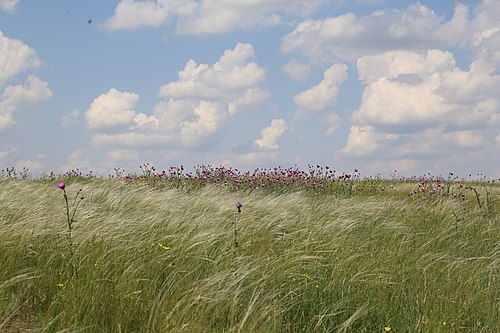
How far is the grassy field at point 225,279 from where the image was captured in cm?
324

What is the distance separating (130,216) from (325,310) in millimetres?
3325

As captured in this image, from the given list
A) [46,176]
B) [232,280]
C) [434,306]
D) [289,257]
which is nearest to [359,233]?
[289,257]

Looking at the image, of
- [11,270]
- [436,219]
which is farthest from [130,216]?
[436,219]

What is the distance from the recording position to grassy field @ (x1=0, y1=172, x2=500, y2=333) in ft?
10.6

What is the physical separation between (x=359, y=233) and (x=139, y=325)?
3.68m

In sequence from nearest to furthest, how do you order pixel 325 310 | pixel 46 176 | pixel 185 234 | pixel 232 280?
pixel 325 310 → pixel 232 280 → pixel 185 234 → pixel 46 176

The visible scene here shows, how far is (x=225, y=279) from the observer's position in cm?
380

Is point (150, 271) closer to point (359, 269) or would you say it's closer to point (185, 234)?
point (185, 234)

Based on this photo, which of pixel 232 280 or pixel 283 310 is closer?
pixel 283 310

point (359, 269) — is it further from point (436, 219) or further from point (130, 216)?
point (436, 219)

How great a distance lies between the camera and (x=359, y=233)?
6258 millimetres

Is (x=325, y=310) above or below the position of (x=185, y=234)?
below

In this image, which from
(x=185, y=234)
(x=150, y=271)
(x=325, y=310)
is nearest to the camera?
(x=325, y=310)

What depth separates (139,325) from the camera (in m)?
3.20
